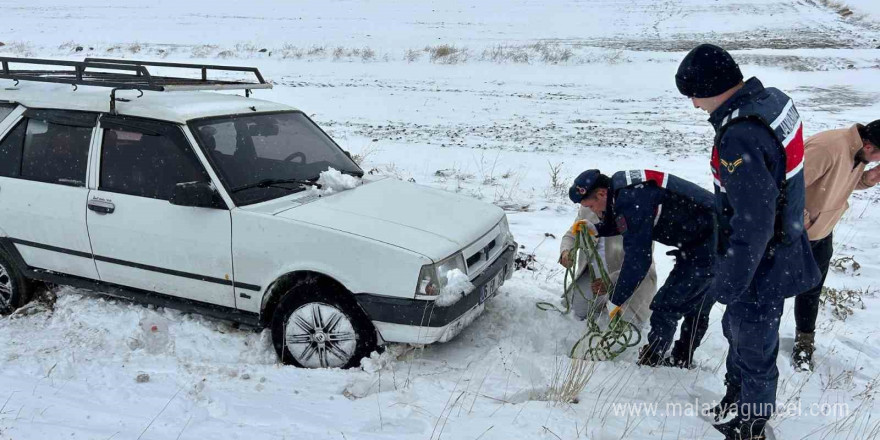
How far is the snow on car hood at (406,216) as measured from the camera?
3.64 m

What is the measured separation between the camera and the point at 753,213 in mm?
2689

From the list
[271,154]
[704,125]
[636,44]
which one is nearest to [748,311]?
A: [271,154]

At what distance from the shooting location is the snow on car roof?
4.20 metres

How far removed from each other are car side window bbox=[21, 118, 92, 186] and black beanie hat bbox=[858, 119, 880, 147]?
5.04m

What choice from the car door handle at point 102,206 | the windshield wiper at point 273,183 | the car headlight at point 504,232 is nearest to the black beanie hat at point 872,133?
the car headlight at point 504,232

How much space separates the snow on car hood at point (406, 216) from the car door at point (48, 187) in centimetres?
163

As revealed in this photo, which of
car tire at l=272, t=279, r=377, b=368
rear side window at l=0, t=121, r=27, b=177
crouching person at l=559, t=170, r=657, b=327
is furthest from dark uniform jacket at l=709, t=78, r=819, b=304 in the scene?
rear side window at l=0, t=121, r=27, b=177

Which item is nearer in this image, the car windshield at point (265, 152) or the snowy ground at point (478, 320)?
the snowy ground at point (478, 320)

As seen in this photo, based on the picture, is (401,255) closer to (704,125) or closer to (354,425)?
(354,425)

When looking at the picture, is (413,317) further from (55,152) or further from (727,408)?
(55,152)

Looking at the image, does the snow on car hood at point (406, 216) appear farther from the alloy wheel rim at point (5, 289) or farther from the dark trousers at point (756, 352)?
the alloy wheel rim at point (5, 289)

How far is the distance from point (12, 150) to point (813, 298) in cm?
572

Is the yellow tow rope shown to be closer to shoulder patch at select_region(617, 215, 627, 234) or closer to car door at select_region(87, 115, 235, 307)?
shoulder patch at select_region(617, 215, 627, 234)

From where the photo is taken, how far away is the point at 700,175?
8.35 meters
